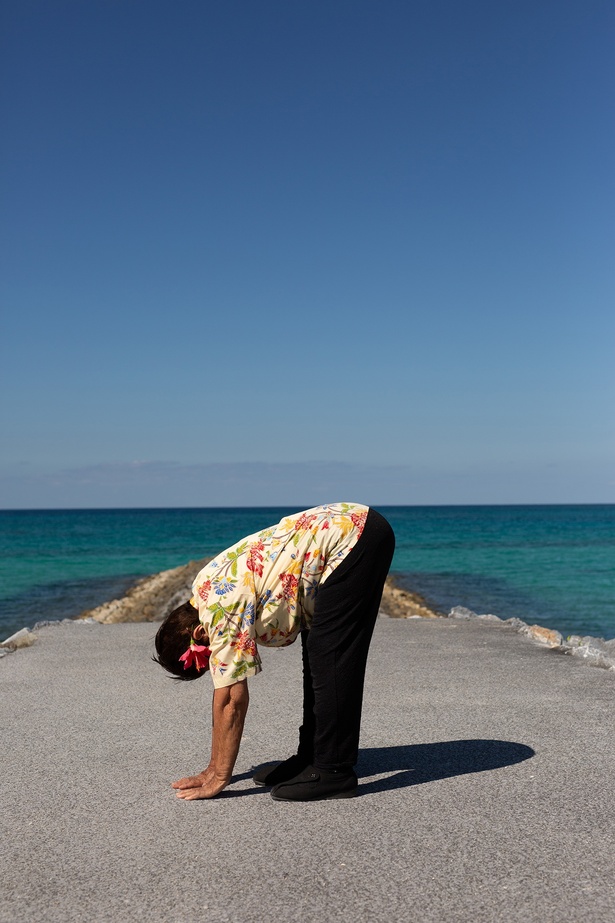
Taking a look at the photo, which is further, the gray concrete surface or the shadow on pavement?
the shadow on pavement

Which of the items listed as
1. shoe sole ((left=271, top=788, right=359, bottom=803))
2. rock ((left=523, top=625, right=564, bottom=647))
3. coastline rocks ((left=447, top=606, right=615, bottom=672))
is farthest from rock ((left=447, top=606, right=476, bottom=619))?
shoe sole ((left=271, top=788, right=359, bottom=803))

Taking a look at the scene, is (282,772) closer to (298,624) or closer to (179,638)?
(298,624)

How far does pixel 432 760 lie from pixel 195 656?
1684mm

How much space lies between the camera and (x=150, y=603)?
63.0 ft

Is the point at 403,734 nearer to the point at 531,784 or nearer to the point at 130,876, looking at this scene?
the point at 531,784

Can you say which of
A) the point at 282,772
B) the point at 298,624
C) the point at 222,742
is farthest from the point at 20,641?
the point at 298,624

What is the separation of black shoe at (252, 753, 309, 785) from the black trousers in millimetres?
209

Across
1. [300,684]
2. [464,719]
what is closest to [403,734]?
[464,719]

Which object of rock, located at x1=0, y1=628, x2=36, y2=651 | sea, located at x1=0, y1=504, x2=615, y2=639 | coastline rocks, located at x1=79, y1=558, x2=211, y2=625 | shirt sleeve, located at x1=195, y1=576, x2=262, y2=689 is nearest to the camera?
shirt sleeve, located at x1=195, y1=576, x2=262, y2=689

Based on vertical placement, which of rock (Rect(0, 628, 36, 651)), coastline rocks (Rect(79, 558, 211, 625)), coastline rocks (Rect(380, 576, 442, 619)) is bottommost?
coastline rocks (Rect(79, 558, 211, 625))

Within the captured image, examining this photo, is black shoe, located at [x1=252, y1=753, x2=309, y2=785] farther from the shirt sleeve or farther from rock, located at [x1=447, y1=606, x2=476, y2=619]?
rock, located at [x1=447, y1=606, x2=476, y2=619]

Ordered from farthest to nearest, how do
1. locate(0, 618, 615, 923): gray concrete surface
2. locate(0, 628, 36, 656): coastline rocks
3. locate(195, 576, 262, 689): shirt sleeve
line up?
locate(0, 628, 36, 656): coastline rocks < locate(195, 576, 262, 689): shirt sleeve < locate(0, 618, 615, 923): gray concrete surface

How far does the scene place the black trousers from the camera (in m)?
4.24

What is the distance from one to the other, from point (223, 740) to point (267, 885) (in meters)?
0.88
